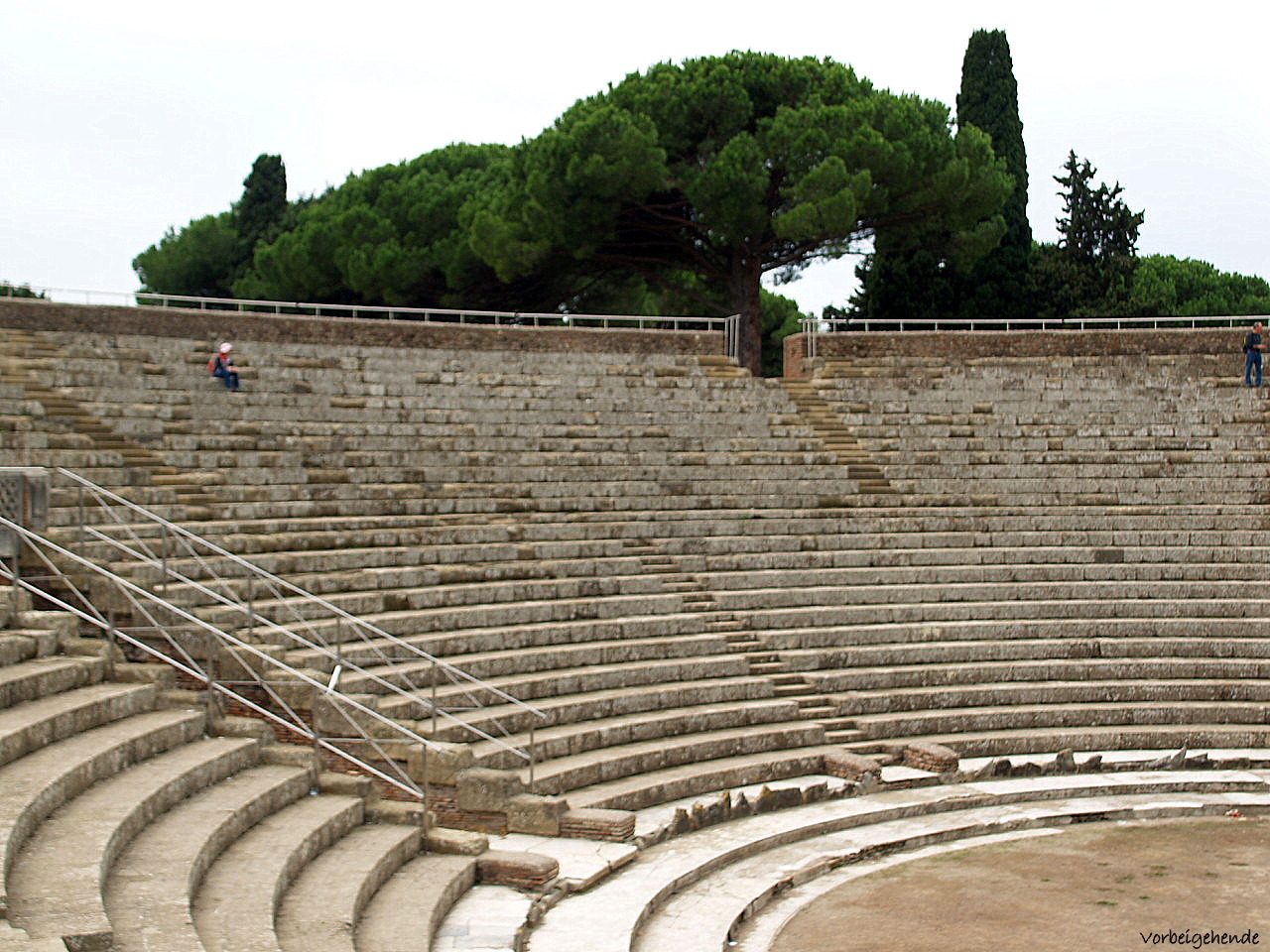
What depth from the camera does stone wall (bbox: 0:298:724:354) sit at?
1845 cm

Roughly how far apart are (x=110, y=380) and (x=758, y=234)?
510 inches

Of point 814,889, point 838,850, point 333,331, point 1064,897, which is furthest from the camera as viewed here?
point 333,331

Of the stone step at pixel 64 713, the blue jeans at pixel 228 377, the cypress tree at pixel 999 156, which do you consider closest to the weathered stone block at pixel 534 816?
the stone step at pixel 64 713

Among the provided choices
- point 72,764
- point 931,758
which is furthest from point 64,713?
point 931,758

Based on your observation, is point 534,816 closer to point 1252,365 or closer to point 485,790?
point 485,790

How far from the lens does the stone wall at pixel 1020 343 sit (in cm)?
2248

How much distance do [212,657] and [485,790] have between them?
2297 millimetres

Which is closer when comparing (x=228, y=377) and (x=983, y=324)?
(x=228, y=377)

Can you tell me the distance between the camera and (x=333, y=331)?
813 inches

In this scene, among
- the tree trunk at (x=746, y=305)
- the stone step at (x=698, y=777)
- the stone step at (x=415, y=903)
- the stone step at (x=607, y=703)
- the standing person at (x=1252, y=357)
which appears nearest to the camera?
the stone step at (x=415, y=903)

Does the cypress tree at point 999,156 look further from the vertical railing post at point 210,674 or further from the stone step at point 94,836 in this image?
the stone step at point 94,836

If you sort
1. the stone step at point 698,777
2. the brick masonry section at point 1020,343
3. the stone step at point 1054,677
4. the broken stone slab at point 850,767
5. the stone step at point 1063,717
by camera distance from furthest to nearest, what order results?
the brick masonry section at point 1020,343 < the stone step at point 1054,677 < the stone step at point 1063,717 < the broken stone slab at point 850,767 < the stone step at point 698,777

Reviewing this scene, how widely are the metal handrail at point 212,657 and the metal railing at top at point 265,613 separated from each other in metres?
0.10

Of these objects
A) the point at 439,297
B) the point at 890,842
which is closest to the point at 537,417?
the point at 890,842
